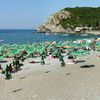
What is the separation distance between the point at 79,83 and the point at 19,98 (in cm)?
578

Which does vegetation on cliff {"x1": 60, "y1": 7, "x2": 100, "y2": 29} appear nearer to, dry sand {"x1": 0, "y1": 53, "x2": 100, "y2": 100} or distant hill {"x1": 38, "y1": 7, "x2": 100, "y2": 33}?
distant hill {"x1": 38, "y1": 7, "x2": 100, "y2": 33}

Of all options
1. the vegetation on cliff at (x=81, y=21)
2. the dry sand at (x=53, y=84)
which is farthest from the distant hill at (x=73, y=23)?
the dry sand at (x=53, y=84)

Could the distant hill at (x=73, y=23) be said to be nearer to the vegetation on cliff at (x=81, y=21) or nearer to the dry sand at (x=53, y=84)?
the vegetation on cliff at (x=81, y=21)

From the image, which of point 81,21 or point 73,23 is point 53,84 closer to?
point 73,23

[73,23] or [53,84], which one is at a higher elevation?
[53,84]

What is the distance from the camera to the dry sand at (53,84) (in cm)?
2111

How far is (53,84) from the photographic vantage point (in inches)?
974

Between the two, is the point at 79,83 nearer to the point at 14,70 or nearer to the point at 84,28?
the point at 14,70

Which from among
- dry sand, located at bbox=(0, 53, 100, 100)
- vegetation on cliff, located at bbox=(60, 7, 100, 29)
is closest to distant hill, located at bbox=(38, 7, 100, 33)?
vegetation on cliff, located at bbox=(60, 7, 100, 29)

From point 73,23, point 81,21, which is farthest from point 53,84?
point 81,21

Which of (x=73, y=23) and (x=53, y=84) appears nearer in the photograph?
(x=53, y=84)

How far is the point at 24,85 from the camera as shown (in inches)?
969

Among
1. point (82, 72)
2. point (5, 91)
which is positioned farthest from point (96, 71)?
point (5, 91)

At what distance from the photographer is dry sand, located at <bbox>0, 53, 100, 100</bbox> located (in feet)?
69.3
